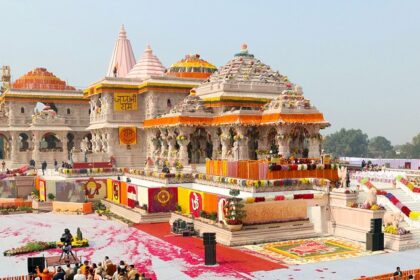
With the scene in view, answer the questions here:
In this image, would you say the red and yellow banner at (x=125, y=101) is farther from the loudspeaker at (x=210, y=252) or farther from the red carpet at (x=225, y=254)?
the loudspeaker at (x=210, y=252)

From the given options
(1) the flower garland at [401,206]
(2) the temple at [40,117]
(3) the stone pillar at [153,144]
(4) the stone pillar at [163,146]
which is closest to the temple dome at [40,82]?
(2) the temple at [40,117]

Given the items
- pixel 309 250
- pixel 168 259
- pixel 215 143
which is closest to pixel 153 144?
pixel 215 143

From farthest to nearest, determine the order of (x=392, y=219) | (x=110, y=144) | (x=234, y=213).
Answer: (x=110, y=144) → (x=234, y=213) → (x=392, y=219)

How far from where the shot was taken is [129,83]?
171 feet

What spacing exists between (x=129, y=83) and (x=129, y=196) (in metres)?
22.2

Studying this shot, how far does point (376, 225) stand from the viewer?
68.5ft

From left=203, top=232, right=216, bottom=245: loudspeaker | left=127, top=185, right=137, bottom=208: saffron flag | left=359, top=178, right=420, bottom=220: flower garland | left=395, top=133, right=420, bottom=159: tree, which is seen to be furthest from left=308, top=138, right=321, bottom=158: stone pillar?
left=395, top=133, right=420, bottom=159: tree

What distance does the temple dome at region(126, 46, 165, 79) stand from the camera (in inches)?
2170

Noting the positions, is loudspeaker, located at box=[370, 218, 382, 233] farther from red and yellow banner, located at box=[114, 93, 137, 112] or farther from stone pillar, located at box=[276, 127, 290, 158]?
red and yellow banner, located at box=[114, 93, 137, 112]

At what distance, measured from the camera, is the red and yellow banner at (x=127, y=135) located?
50719 millimetres

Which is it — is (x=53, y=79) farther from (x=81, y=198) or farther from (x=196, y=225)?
(x=196, y=225)

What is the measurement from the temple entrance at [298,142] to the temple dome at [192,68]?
17.7 m

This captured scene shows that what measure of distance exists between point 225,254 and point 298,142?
19561 mm

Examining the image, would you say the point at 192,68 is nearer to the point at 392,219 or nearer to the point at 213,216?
the point at 213,216
